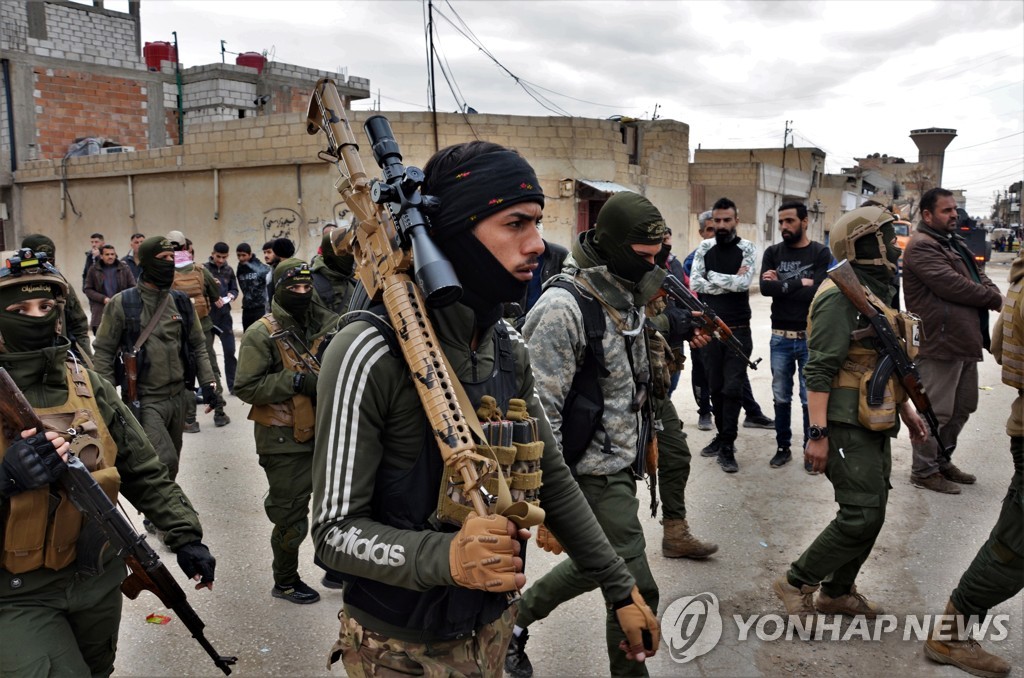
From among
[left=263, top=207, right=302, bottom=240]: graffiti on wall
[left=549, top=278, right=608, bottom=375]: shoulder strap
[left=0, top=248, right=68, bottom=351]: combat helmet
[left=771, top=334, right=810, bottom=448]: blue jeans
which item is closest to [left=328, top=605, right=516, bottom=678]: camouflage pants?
[left=549, top=278, right=608, bottom=375]: shoulder strap

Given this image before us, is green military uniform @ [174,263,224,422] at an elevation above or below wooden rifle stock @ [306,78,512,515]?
below

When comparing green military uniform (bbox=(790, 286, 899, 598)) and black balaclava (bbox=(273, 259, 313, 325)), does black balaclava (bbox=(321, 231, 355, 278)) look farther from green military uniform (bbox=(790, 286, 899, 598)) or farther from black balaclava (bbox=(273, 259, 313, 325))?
green military uniform (bbox=(790, 286, 899, 598))

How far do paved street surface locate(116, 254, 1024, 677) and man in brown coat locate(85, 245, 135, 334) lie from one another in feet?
11.1

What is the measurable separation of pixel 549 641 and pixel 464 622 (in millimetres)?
2136

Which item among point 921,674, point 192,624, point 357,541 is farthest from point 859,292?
point 192,624

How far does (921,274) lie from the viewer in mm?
5746

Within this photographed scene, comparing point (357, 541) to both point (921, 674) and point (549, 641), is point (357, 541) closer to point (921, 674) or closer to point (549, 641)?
point (549, 641)

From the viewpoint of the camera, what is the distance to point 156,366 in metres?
5.07

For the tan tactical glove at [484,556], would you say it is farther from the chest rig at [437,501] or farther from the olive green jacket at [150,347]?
the olive green jacket at [150,347]

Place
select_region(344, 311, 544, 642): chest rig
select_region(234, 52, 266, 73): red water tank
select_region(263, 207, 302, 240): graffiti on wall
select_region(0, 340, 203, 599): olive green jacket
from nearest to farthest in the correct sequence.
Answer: select_region(344, 311, 544, 642): chest rig, select_region(0, 340, 203, 599): olive green jacket, select_region(263, 207, 302, 240): graffiti on wall, select_region(234, 52, 266, 73): red water tank

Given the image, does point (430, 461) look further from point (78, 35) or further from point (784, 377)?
point (78, 35)

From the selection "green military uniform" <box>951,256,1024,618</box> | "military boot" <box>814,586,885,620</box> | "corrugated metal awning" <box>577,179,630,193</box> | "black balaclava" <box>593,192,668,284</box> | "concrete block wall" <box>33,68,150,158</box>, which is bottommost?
"military boot" <box>814,586,885,620</box>

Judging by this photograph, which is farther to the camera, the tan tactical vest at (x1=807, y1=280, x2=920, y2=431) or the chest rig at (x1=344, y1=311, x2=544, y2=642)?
the tan tactical vest at (x1=807, y1=280, x2=920, y2=431)

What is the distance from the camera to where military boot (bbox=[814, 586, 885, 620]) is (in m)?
3.98
